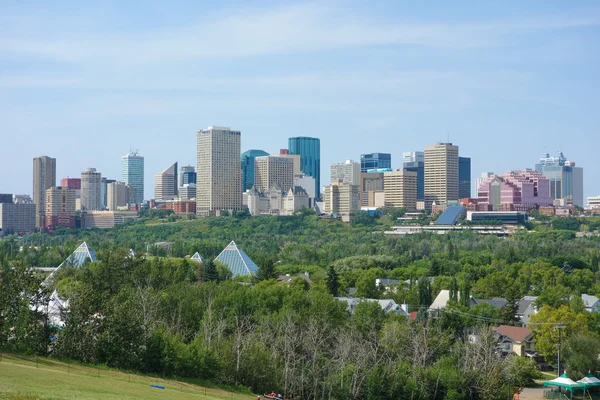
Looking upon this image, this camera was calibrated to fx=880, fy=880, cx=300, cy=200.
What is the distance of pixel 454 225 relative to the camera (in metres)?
175

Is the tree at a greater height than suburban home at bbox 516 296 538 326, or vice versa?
the tree

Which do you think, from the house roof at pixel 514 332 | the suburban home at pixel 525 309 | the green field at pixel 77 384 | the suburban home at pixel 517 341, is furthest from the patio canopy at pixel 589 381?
the green field at pixel 77 384

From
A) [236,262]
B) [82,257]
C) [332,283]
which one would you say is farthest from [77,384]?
[82,257]

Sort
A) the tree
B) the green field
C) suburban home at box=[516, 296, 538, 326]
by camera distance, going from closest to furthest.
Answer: the green field, suburban home at box=[516, 296, 538, 326], the tree

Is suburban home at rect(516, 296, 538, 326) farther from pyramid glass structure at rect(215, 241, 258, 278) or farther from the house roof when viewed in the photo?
pyramid glass structure at rect(215, 241, 258, 278)

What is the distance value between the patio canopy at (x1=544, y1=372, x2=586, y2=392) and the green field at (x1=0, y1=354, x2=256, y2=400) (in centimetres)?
1895

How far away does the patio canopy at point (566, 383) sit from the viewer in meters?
50.1

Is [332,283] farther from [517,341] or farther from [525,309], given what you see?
[517,341]

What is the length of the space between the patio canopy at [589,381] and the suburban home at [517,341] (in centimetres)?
825

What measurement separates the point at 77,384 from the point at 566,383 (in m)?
28.5

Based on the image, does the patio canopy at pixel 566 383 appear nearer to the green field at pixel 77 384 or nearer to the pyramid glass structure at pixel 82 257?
the green field at pixel 77 384

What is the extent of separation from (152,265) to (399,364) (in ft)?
120

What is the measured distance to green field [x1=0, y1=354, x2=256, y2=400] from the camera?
104 feet

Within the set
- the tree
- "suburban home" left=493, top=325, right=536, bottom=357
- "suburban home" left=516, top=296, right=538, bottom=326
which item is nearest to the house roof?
"suburban home" left=493, top=325, right=536, bottom=357
